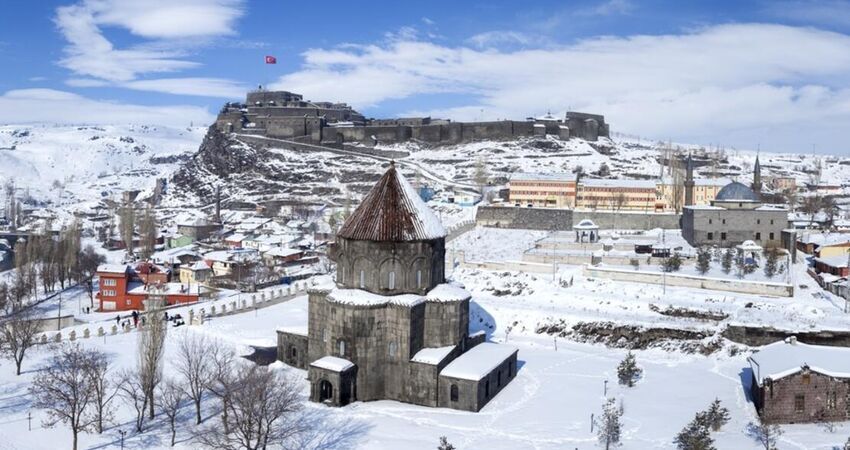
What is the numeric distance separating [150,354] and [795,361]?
16.6m

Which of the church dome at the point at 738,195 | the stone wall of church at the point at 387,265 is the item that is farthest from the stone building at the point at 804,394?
the church dome at the point at 738,195

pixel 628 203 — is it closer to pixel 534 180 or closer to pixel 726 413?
pixel 534 180

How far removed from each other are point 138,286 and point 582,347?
2715 centimetres

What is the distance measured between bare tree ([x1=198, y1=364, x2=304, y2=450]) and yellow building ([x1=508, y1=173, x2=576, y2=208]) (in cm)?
3748

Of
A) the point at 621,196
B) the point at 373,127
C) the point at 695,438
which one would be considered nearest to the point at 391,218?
the point at 695,438

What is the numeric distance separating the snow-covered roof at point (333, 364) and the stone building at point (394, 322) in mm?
27

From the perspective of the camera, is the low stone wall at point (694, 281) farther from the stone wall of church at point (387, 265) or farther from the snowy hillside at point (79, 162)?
the snowy hillside at point (79, 162)

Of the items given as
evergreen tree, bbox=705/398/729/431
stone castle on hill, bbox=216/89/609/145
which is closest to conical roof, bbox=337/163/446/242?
evergreen tree, bbox=705/398/729/431

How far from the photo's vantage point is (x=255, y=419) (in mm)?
14375

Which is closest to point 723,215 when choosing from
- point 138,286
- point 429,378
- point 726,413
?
point 726,413

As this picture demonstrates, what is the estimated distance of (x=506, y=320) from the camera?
27891mm

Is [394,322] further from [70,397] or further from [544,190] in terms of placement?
[544,190]

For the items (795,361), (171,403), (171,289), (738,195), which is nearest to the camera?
(171,403)

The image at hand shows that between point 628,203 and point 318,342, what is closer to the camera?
point 318,342
